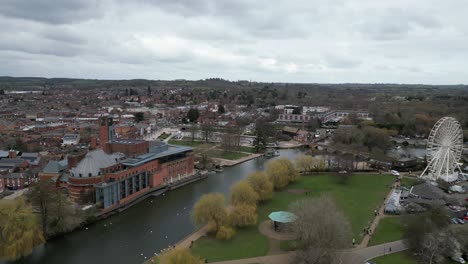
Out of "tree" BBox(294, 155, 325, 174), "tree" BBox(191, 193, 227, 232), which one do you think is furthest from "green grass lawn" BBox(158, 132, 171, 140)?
"tree" BBox(191, 193, 227, 232)

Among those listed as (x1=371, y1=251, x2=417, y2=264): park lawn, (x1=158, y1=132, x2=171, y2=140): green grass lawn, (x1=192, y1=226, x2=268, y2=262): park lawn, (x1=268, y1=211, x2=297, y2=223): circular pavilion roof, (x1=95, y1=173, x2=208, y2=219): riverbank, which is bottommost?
(x1=95, y1=173, x2=208, y2=219): riverbank

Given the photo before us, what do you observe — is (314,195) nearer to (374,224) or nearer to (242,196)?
(374,224)

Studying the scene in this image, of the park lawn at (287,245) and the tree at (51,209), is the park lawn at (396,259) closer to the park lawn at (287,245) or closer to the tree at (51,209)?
the park lawn at (287,245)

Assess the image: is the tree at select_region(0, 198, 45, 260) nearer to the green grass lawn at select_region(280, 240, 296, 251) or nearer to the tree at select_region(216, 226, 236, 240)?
the tree at select_region(216, 226, 236, 240)

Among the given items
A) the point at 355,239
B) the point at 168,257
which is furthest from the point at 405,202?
the point at 168,257

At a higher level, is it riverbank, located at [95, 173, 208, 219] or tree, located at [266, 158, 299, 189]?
tree, located at [266, 158, 299, 189]

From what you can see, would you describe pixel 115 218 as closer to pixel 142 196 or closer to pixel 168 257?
pixel 142 196
